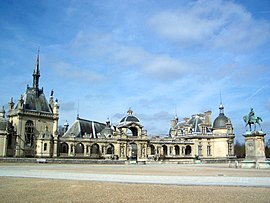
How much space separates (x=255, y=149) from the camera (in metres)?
35.8

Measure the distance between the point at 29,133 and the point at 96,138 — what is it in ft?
54.4

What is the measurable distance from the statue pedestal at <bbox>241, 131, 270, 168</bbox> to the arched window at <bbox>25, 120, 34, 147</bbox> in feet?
164

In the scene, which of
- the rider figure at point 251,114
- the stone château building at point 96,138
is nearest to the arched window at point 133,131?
the stone château building at point 96,138

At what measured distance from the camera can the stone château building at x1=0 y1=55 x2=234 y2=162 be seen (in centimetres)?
6681

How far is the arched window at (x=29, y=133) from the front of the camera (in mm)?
68250

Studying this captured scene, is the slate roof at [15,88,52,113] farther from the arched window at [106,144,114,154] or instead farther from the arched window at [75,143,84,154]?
the arched window at [106,144,114,154]

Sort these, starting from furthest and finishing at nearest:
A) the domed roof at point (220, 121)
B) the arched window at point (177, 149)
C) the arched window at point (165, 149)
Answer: the arched window at point (165, 149), the arched window at point (177, 149), the domed roof at point (220, 121)

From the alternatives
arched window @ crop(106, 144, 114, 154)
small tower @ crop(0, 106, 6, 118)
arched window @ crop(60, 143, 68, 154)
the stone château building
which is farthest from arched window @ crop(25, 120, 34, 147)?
arched window @ crop(106, 144, 114, 154)

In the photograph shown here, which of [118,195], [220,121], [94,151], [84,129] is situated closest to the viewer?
[118,195]

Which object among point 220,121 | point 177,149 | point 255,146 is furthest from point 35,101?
point 255,146

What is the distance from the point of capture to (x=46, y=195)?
1096 cm

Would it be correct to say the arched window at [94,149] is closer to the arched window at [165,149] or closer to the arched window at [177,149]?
the arched window at [165,149]

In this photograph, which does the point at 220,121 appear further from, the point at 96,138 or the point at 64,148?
the point at 64,148

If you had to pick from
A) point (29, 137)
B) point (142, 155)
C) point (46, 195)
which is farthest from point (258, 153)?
point (29, 137)
